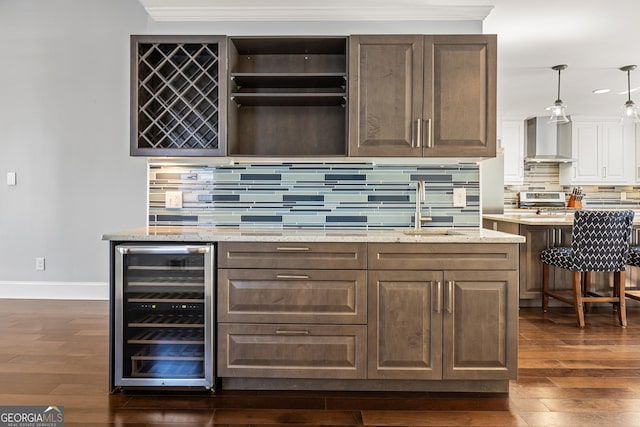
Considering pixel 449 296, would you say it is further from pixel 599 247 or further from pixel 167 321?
pixel 599 247

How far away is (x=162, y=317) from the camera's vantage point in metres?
2.28

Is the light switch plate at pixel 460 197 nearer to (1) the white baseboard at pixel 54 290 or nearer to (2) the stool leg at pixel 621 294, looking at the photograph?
(2) the stool leg at pixel 621 294

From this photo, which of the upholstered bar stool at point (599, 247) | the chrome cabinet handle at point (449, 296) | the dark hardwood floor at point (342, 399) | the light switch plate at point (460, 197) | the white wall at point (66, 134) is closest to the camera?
the dark hardwood floor at point (342, 399)

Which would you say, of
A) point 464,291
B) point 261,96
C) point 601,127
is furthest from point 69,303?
point 601,127

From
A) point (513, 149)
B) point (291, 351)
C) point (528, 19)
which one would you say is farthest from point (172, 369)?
point (513, 149)

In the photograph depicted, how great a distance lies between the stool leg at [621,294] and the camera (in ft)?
11.7

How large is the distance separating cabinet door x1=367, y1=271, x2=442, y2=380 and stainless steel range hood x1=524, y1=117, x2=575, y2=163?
212 inches

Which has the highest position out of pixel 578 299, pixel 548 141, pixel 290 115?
pixel 548 141

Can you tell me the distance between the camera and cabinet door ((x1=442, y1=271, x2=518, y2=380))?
7.31 feet

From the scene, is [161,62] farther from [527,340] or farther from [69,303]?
[527,340]

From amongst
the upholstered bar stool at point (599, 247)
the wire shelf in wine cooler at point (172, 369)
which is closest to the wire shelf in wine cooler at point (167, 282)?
the wire shelf in wine cooler at point (172, 369)

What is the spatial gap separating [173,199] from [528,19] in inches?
116

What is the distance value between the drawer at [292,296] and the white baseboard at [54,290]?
8.51 ft

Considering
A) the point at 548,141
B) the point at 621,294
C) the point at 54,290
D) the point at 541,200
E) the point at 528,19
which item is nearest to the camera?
the point at 528,19
